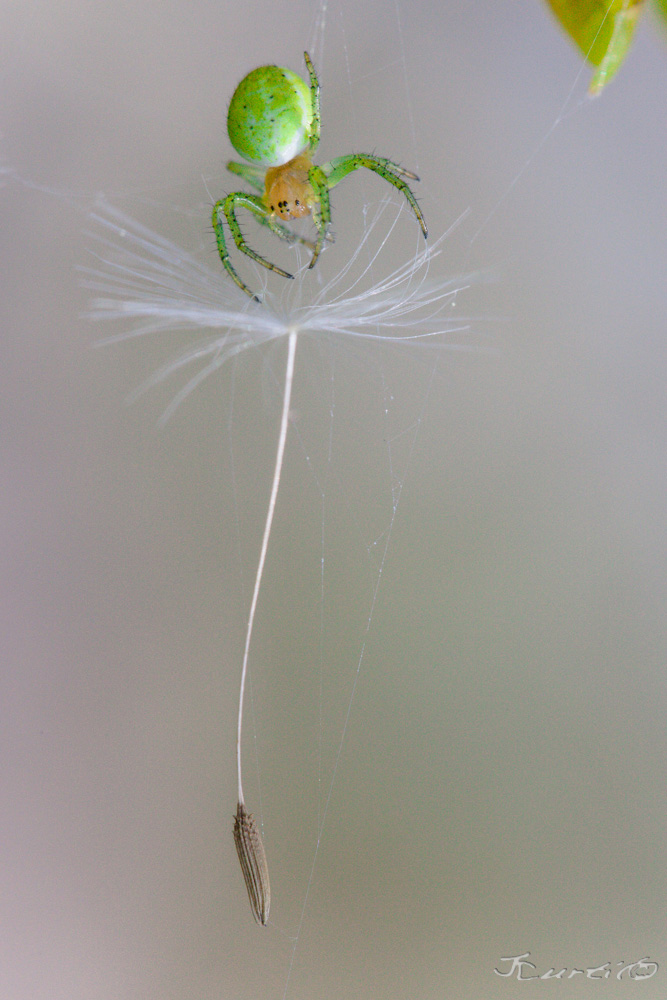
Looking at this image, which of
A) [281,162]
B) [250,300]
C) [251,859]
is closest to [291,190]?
[281,162]

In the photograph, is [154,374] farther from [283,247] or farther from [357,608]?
[357,608]

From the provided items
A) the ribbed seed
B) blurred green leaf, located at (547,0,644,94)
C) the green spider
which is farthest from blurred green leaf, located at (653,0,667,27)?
the ribbed seed

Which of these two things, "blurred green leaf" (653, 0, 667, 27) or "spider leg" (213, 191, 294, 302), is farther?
"spider leg" (213, 191, 294, 302)

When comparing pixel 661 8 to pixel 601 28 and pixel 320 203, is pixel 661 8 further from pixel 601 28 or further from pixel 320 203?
pixel 320 203

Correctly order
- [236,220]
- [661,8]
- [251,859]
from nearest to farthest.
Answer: [661,8] < [251,859] < [236,220]

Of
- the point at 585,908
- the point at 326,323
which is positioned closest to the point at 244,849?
the point at 326,323

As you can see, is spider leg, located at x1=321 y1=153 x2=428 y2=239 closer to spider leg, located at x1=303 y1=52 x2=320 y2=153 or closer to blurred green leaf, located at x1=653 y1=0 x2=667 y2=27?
spider leg, located at x1=303 y1=52 x2=320 y2=153
